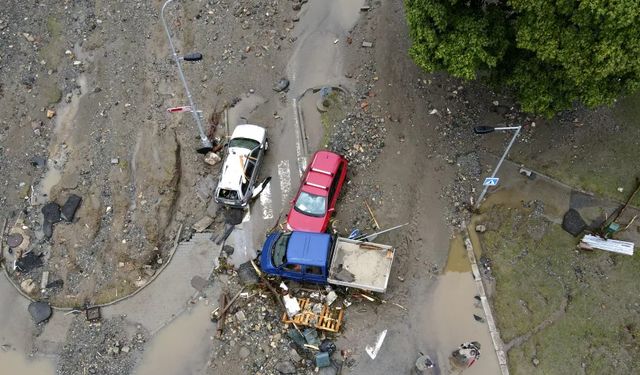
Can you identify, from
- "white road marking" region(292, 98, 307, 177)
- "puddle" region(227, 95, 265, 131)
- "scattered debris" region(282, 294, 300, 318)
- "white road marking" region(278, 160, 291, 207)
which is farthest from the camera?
"puddle" region(227, 95, 265, 131)

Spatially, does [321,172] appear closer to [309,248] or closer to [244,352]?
[309,248]

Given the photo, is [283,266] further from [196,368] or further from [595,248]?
[595,248]

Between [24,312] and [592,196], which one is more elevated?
[592,196]

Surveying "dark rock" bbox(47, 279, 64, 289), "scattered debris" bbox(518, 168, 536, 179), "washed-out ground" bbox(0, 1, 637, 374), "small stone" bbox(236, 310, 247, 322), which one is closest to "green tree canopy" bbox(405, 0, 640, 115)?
"scattered debris" bbox(518, 168, 536, 179)

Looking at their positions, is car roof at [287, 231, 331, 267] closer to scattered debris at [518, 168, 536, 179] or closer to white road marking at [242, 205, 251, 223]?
white road marking at [242, 205, 251, 223]

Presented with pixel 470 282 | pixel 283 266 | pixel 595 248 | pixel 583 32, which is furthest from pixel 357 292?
pixel 583 32

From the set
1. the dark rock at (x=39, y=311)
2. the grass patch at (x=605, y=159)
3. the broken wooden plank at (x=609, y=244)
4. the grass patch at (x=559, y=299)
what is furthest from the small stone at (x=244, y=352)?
the grass patch at (x=605, y=159)
